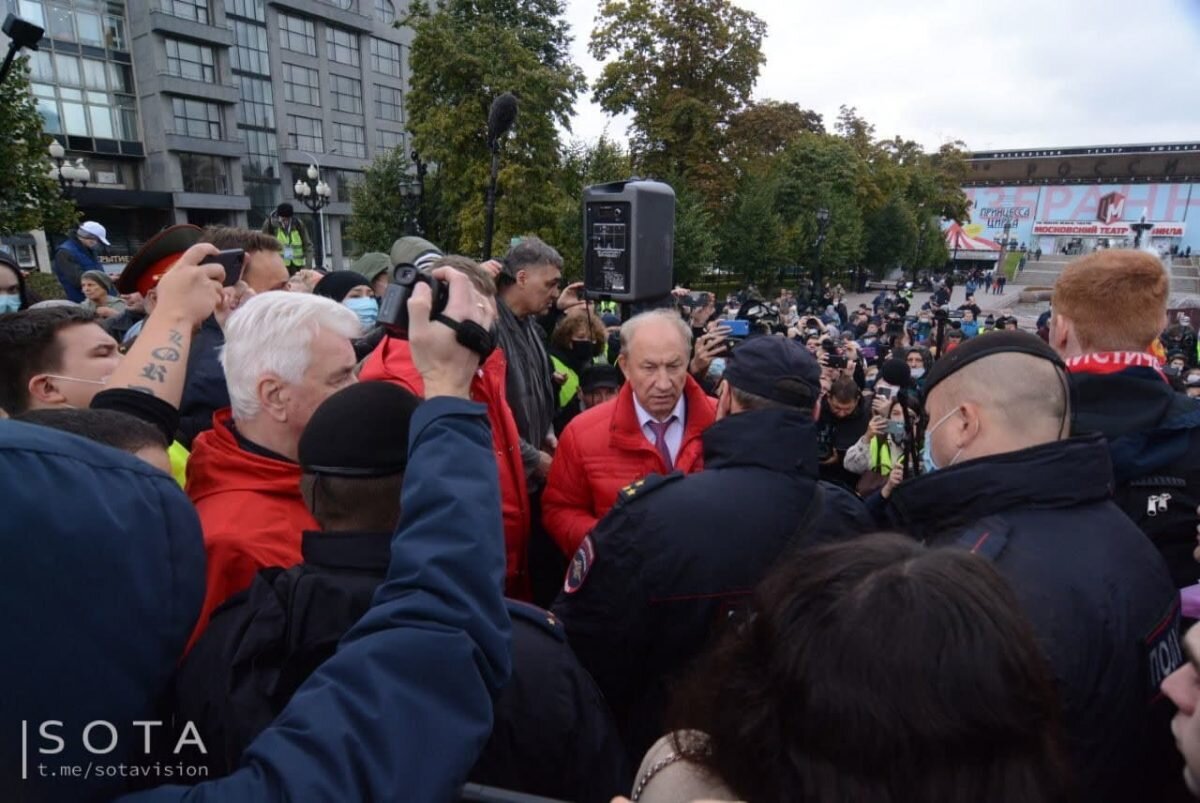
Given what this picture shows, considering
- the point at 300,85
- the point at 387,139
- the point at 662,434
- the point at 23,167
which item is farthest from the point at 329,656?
the point at 387,139

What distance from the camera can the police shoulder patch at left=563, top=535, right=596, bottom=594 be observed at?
6.77ft

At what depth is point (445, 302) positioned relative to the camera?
4.54ft

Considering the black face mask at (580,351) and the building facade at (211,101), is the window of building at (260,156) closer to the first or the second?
the building facade at (211,101)

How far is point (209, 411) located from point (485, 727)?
242 cm

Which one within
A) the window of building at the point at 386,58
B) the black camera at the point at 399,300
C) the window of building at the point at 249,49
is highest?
the window of building at the point at 386,58

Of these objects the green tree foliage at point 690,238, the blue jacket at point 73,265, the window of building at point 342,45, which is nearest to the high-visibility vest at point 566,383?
the blue jacket at point 73,265

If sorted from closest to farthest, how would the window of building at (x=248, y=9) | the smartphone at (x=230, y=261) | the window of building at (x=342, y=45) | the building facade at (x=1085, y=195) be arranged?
1. the smartphone at (x=230, y=261)
2. the window of building at (x=248, y=9)
3. the window of building at (x=342, y=45)
4. the building facade at (x=1085, y=195)


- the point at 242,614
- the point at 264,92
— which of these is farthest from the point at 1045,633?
the point at 264,92

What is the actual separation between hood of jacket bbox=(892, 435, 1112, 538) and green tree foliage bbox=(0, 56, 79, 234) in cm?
1692

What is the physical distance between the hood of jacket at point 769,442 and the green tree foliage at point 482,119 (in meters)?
21.6

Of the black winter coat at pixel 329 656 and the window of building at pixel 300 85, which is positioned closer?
the black winter coat at pixel 329 656

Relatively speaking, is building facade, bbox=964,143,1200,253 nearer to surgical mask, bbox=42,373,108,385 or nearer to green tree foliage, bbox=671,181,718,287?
green tree foliage, bbox=671,181,718,287

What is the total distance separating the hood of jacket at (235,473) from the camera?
1.86m

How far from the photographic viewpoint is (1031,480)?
1636 mm
